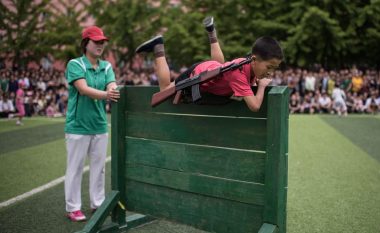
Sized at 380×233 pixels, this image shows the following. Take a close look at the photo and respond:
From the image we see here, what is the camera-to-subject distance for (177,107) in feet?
14.1

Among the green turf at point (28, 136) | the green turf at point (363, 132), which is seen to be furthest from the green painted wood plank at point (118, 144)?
the green turf at point (363, 132)

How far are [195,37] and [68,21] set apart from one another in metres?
9.07

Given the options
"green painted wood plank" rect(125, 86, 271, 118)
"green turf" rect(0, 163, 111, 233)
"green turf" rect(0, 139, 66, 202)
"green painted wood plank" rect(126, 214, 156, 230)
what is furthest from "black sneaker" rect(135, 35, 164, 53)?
"green turf" rect(0, 139, 66, 202)

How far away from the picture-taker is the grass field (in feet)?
16.9

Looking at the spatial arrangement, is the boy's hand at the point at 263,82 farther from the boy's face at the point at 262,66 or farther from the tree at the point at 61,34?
the tree at the point at 61,34

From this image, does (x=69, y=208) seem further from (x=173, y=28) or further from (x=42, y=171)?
(x=173, y=28)

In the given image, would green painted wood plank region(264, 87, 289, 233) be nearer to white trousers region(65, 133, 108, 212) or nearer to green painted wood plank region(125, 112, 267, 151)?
green painted wood plank region(125, 112, 267, 151)

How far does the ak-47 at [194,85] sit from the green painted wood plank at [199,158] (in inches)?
17.1

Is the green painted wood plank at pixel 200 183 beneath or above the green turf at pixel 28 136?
above

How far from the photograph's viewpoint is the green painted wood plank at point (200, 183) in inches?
147

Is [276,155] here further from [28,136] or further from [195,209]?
[28,136]

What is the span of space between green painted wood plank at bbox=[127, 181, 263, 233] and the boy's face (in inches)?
43.5

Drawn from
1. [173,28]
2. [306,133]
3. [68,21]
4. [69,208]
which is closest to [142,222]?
[69,208]

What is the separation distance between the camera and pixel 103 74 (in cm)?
556
